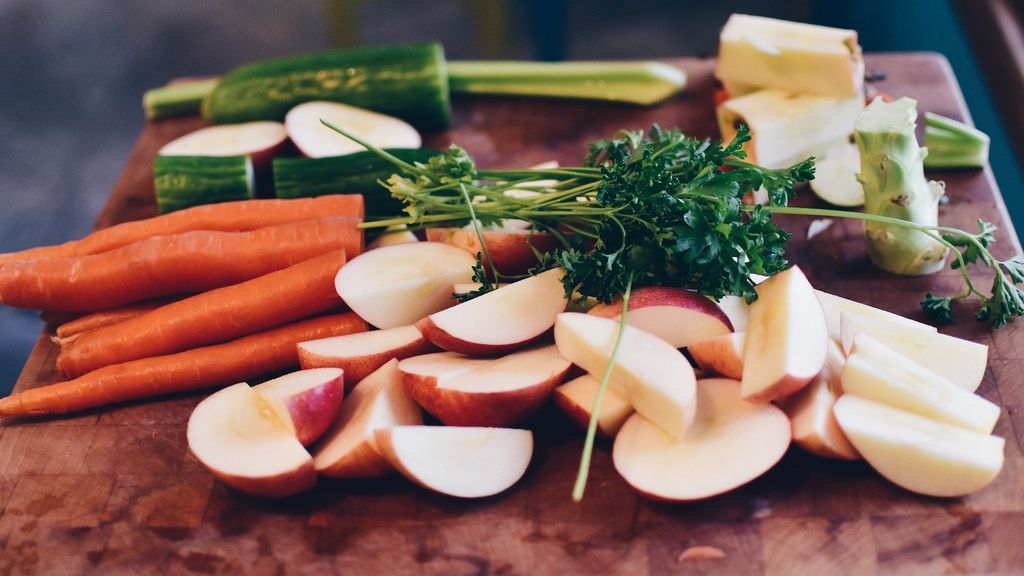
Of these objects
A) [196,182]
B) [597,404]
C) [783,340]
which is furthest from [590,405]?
[196,182]

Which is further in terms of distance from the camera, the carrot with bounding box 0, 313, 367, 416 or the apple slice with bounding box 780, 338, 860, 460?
the carrot with bounding box 0, 313, 367, 416

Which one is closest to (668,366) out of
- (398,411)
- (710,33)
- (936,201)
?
(398,411)

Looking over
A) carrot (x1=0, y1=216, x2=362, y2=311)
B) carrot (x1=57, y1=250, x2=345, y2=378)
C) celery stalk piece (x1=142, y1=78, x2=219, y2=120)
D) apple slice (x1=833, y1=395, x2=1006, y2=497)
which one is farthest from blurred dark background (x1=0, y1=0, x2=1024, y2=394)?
apple slice (x1=833, y1=395, x2=1006, y2=497)

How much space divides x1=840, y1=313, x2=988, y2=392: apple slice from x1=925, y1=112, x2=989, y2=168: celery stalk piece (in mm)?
968

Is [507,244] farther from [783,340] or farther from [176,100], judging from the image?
[176,100]

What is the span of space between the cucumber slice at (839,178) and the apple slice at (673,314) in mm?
921

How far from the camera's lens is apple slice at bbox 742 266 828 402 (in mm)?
2123

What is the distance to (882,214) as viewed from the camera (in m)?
2.71

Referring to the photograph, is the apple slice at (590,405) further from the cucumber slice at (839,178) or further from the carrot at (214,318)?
the cucumber slice at (839,178)

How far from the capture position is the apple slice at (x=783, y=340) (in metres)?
2.12

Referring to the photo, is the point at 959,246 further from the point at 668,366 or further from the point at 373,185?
the point at 373,185

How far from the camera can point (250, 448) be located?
86.5 inches

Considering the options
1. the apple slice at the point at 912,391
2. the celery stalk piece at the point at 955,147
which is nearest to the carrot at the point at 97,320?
the apple slice at the point at 912,391

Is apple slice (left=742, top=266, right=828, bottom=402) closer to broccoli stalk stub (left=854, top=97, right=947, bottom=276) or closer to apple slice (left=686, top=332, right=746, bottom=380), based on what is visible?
apple slice (left=686, top=332, right=746, bottom=380)
